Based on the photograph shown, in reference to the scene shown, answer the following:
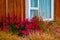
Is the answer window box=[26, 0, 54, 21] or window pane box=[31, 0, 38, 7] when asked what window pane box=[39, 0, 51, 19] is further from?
window pane box=[31, 0, 38, 7]

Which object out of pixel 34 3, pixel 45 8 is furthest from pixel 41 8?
pixel 34 3

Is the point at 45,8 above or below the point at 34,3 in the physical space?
below

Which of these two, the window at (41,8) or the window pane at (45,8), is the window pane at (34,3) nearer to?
the window at (41,8)

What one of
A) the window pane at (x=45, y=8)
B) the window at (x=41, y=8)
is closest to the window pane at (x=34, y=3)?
the window at (x=41, y=8)

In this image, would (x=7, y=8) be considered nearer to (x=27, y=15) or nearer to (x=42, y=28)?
(x=27, y=15)

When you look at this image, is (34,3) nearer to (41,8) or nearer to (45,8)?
(41,8)

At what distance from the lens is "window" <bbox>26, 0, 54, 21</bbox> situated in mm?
10144

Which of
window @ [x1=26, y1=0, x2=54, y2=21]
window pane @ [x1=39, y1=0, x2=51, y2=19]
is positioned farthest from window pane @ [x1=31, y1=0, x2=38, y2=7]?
window pane @ [x1=39, y1=0, x2=51, y2=19]

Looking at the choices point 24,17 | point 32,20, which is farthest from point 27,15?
point 32,20

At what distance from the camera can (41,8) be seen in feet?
34.5

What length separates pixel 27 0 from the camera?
1015 centimetres

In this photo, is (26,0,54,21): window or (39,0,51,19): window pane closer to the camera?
(26,0,54,21): window

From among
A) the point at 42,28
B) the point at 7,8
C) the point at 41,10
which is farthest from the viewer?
the point at 41,10

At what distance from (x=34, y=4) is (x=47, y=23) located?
4.54ft
